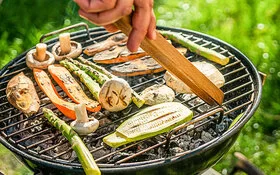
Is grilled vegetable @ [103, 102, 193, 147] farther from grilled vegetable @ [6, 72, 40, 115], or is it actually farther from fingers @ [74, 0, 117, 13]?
fingers @ [74, 0, 117, 13]

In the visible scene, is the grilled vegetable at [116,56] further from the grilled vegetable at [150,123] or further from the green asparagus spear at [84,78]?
the grilled vegetable at [150,123]

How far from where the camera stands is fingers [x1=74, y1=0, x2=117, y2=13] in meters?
1.99

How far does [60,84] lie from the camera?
305 cm

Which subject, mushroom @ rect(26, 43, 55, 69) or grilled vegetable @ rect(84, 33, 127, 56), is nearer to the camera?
mushroom @ rect(26, 43, 55, 69)

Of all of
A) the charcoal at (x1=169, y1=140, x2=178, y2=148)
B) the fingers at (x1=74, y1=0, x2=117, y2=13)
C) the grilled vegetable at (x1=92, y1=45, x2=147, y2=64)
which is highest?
the fingers at (x1=74, y1=0, x2=117, y2=13)

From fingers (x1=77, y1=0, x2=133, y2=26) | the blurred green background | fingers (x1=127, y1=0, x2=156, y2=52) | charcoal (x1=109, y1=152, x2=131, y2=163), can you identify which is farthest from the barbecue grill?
the blurred green background

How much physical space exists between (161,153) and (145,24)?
29.7 inches

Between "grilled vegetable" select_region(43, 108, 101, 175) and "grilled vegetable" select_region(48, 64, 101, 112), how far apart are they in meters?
0.20

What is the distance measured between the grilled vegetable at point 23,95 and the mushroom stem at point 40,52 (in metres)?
0.19

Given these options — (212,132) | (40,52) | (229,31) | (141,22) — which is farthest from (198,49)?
(229,31)

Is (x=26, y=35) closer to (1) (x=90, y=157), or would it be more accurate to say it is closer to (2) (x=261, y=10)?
(2) (x=261, y=10)

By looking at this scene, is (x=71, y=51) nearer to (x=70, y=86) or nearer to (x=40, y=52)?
(x=40, y=52)

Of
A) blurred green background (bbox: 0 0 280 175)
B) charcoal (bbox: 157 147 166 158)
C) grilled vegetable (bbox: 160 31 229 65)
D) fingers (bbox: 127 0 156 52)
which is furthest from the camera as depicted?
blurred green background (bbox: 0 0 280 175)

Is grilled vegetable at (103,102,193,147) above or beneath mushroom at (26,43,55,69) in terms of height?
beneath
